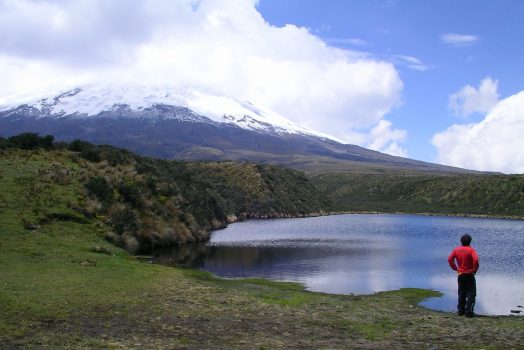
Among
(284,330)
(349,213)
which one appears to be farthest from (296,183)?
(284,330)

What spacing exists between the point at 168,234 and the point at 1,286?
3294 centimetres

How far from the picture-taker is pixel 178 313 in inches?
736

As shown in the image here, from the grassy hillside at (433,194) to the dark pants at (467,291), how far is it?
4087 inches

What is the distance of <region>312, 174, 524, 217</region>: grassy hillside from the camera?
124438mm

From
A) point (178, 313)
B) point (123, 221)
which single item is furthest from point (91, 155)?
point (178, 313)

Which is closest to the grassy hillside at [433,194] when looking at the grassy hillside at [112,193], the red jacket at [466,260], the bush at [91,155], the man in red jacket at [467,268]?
the grassy hillside at [112,193]

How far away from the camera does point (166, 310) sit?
19.0 meters

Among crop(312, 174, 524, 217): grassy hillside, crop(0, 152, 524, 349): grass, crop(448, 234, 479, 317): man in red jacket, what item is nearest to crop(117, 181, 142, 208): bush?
crop(0, 152, 524, 349): grass

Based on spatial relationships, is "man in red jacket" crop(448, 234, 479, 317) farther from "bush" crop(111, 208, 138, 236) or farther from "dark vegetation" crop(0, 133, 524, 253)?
"bush" crop(111, 208, 138, 236)

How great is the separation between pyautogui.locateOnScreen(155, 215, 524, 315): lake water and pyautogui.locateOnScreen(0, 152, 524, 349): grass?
9.93 feet

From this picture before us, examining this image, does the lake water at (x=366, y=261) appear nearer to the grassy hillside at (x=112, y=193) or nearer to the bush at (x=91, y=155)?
the grassy hillside at (x=112, y=193)

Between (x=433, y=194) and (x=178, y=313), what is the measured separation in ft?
452

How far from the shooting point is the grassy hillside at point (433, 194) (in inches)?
4899

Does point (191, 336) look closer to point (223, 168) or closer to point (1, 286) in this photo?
point (1, 286)
